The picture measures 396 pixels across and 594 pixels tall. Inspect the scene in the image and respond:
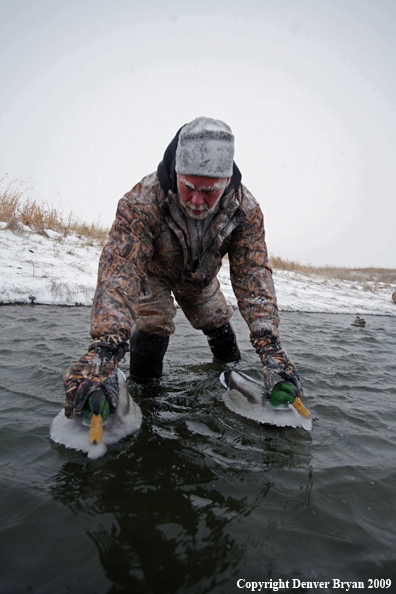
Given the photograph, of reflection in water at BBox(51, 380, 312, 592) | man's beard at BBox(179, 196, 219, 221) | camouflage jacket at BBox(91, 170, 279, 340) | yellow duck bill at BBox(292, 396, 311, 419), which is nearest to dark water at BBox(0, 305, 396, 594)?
reflection in water at BBox(51, 380, 312, 592)

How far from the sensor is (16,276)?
543 cm

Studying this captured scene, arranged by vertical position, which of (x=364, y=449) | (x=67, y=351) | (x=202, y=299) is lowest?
(x=67, y=351)

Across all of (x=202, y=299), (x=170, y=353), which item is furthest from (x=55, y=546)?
(x=170, y=353)

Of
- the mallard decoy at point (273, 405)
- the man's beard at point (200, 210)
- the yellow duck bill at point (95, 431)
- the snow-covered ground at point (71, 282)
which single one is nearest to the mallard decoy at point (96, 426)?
the yellow duck bill at point (95, 431)

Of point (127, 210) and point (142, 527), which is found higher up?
point (127, 210)

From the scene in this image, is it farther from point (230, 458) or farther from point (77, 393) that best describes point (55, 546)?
point (230, 458)

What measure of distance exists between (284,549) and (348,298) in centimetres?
887

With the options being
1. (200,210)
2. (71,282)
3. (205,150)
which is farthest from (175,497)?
(71,282)

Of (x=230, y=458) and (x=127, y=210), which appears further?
(x=127, y=210)

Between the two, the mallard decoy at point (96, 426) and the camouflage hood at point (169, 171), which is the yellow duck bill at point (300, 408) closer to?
the mallard decoy at point (96, 426)

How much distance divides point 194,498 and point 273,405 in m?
0.83

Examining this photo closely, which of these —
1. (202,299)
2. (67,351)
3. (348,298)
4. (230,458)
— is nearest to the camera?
(230,458)

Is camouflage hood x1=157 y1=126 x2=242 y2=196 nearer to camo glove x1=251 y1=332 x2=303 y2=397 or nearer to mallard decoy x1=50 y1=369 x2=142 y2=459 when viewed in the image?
camo glove x1=251 y1=332 x2=303 y2=397

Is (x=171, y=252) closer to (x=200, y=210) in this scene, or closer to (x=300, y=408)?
(x=200, y=210)
